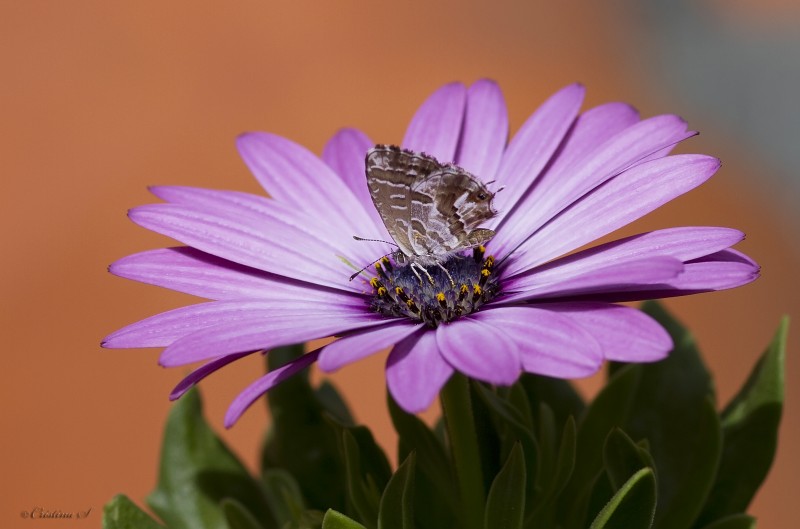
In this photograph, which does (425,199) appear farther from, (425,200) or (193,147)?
(193,147)

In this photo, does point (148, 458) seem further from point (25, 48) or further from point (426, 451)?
point (25, 48)

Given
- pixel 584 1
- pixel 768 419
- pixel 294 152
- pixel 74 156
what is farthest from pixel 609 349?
pixel 584 1

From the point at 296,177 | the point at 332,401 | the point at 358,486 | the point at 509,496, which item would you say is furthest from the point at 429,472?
the point at 296,177

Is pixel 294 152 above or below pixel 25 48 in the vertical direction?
below

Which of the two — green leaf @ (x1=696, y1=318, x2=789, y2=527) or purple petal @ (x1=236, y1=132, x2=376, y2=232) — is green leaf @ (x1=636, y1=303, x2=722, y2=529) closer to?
green leaf @ (x1=696, y1=318, x2=789, y2=527)

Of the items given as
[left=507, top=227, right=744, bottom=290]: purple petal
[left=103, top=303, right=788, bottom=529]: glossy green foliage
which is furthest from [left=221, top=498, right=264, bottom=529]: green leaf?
[left=507, top=227, right=744, bottom=290]: purple petal

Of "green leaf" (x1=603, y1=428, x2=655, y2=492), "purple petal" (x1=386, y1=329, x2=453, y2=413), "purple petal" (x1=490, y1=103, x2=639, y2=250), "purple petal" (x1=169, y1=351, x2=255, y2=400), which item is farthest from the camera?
"purple petal" (x1=490, y1=103, x2=639, y2=250)

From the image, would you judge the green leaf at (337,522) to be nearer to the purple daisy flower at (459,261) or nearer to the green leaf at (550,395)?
the purple daisy flower at (459,261)
